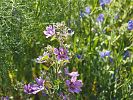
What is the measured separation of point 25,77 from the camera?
7.50 feet

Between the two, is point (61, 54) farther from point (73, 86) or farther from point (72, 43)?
point (72, 43)

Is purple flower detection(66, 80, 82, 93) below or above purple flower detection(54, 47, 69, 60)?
below

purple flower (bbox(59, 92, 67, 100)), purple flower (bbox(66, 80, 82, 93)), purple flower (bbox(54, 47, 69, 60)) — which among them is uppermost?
purple flower (bbox(54, 47, 69, 60))

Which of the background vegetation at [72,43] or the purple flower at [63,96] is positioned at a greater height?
the background vegetation at [72,43]

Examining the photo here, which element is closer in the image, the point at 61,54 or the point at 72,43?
the point at 61,54

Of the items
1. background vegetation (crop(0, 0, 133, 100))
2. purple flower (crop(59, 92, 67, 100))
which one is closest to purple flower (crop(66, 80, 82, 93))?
purple flower (crop(59, 92, 67, 100))

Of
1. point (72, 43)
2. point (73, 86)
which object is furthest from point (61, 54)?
point (72, 43)

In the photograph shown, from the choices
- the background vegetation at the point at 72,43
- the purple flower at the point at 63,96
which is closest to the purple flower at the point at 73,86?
the purple flower at the point at 63,96

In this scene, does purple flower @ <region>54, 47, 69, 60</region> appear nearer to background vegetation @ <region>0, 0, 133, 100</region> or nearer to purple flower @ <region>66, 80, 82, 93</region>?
purple flower @ <region>66, 80, 82, 93</region>

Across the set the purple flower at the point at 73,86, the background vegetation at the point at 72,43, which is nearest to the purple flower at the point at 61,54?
the purple flower at the point at 73,86

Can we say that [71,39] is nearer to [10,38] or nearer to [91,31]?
[91,31]

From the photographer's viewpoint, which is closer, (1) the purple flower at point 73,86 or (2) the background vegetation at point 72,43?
Result: (1) the purple flower at point 73,86

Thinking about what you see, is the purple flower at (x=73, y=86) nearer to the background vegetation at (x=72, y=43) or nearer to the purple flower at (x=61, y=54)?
the purple flower at (x=61, y=54)

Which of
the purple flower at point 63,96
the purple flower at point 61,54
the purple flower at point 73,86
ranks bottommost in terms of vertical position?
the purple flower at point 63,96
